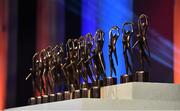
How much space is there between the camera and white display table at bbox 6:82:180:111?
3.24 metres

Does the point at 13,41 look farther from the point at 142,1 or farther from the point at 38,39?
the point at 142,1

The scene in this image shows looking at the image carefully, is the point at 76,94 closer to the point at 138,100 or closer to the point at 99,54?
the point at 99,54

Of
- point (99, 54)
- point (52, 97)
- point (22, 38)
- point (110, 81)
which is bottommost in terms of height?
point (52, 97)

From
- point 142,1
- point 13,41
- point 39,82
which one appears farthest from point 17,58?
point 142,1

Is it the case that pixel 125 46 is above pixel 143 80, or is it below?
above

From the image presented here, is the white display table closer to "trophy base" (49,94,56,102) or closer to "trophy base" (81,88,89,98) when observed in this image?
"trophy base" (81,88,89,98)

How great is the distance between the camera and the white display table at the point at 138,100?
10.6 feet

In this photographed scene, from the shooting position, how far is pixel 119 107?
3.27 m

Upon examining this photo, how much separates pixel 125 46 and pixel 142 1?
3.57ft

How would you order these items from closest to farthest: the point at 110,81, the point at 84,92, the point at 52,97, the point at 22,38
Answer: the point at 110,81
the point at 84,92
the point at 52,97
the point at 22,38

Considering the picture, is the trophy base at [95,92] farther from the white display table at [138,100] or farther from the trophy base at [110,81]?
the white display table at [138,100]

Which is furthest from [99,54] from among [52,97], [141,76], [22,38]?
[22,38]

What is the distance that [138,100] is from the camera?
3301mm

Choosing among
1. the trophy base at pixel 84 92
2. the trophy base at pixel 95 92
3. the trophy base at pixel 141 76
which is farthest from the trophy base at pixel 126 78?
the trophy base at pixel 84 92
